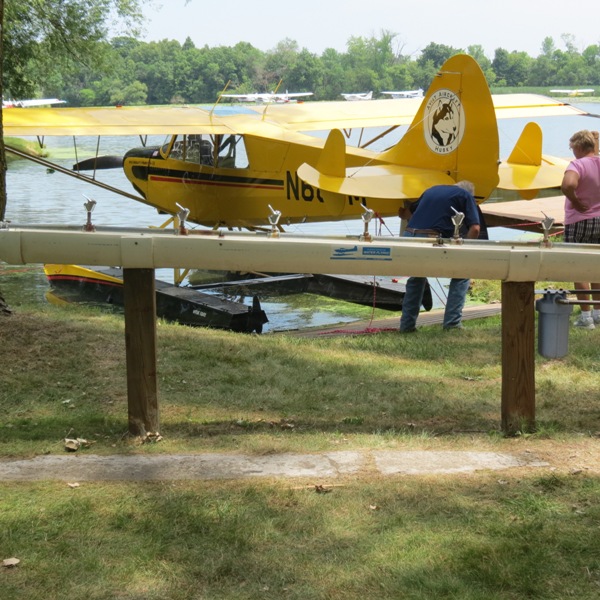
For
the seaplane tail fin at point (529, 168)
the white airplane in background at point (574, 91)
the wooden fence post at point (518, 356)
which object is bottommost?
the wooden fence post at point (518, 356)

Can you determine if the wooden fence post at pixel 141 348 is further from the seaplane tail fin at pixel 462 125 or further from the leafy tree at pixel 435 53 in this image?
the leafy tree at pixel 435 53

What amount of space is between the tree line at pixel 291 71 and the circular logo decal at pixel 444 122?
2312 inches

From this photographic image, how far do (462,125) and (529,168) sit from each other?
1983 millimetres

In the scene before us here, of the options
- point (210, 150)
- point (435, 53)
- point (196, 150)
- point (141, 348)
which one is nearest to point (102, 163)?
point (196, 150)

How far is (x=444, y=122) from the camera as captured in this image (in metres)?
12.6

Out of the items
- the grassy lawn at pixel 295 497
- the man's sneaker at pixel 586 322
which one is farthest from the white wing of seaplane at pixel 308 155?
the grassy lawn at pixel 295 497

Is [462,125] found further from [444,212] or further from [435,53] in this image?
[435,53]

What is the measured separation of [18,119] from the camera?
14992 millimetres

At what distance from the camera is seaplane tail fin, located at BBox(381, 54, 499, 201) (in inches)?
478

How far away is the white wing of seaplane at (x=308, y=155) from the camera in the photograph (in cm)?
1230

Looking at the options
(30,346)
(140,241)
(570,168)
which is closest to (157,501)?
(140,241)

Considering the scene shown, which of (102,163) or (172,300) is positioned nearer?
(172,300)

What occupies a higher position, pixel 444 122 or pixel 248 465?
pixel 444 122

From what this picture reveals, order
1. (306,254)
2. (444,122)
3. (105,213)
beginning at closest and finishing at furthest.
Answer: (306,254) < (444,122) < (105,213)
